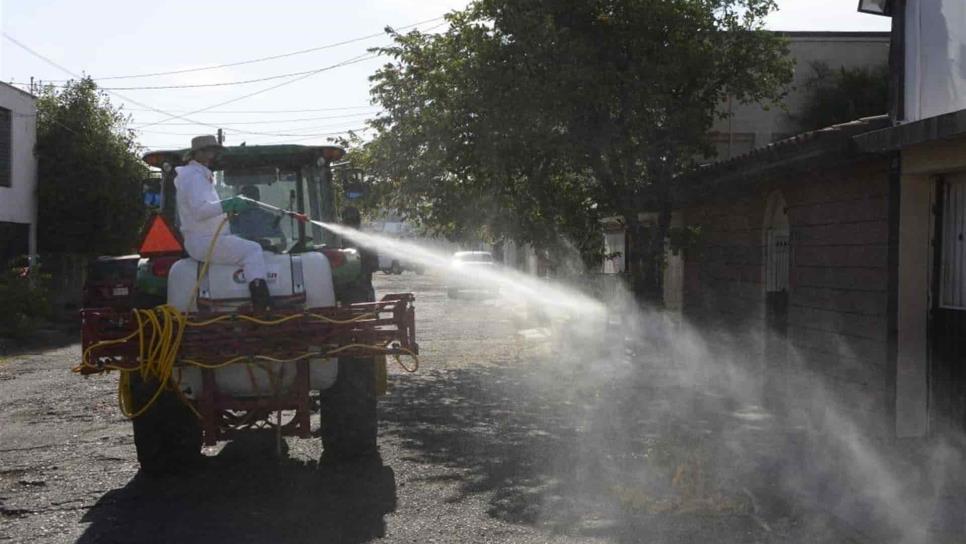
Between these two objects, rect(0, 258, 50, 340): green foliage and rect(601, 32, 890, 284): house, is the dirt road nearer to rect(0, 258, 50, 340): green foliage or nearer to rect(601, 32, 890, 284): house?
rect(0, 258, 50, 340): green foliage

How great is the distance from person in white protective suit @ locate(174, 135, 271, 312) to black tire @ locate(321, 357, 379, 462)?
0.88 m

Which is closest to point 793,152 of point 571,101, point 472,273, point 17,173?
point 571,101

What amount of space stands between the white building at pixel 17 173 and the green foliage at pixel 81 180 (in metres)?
0.44

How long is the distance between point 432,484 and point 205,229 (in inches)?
96.0

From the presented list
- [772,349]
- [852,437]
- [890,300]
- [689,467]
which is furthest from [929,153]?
[772,349]

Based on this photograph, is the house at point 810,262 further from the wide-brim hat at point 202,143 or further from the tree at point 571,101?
the wide-brim hat at point 202,143

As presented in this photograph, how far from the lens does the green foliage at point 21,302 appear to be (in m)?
19.4

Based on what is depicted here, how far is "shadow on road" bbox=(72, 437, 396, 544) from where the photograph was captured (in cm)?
594

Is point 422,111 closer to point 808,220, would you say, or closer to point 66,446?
point 808,220

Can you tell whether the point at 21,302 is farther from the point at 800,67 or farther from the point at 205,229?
the point at 800,67

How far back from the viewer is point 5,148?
81.7 ft

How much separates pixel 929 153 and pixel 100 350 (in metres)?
6.56

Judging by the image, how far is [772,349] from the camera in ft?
40.7

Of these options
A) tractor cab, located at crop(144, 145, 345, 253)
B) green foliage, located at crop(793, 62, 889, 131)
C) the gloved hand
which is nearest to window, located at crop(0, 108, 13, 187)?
tractor cab, located at crop(144, 145, 345, 253)
